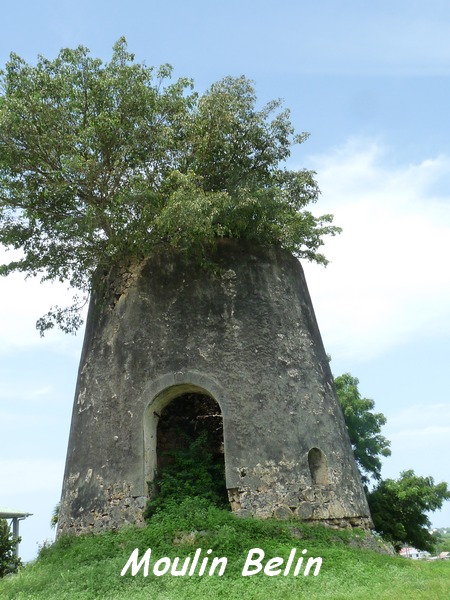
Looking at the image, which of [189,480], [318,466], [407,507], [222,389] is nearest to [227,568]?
[189,480]

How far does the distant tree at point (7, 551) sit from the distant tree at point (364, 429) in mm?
9995

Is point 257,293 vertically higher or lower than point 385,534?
higher

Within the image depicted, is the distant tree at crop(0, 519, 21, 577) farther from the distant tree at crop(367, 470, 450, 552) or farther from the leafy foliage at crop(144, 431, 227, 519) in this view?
the distant tree at crop(367, 470, 450, 552)

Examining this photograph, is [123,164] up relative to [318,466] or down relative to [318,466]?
up

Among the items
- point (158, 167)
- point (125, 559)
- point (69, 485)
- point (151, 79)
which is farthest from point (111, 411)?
point (151, 79)

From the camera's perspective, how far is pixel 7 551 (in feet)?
48.0

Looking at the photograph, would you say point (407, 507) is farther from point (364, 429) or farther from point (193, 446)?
point (193, 446)

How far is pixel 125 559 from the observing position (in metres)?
9.54

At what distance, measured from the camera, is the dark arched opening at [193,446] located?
11.4 m

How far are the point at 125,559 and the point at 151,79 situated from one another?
29.7 feet

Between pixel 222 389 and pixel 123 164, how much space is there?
483 cm

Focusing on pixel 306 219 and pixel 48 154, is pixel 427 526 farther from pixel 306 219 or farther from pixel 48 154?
pixel 48 154

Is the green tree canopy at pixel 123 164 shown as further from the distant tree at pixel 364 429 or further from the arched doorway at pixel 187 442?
the distant tree at pixel 364 429

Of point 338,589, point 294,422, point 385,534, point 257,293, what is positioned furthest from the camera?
point 385,534
